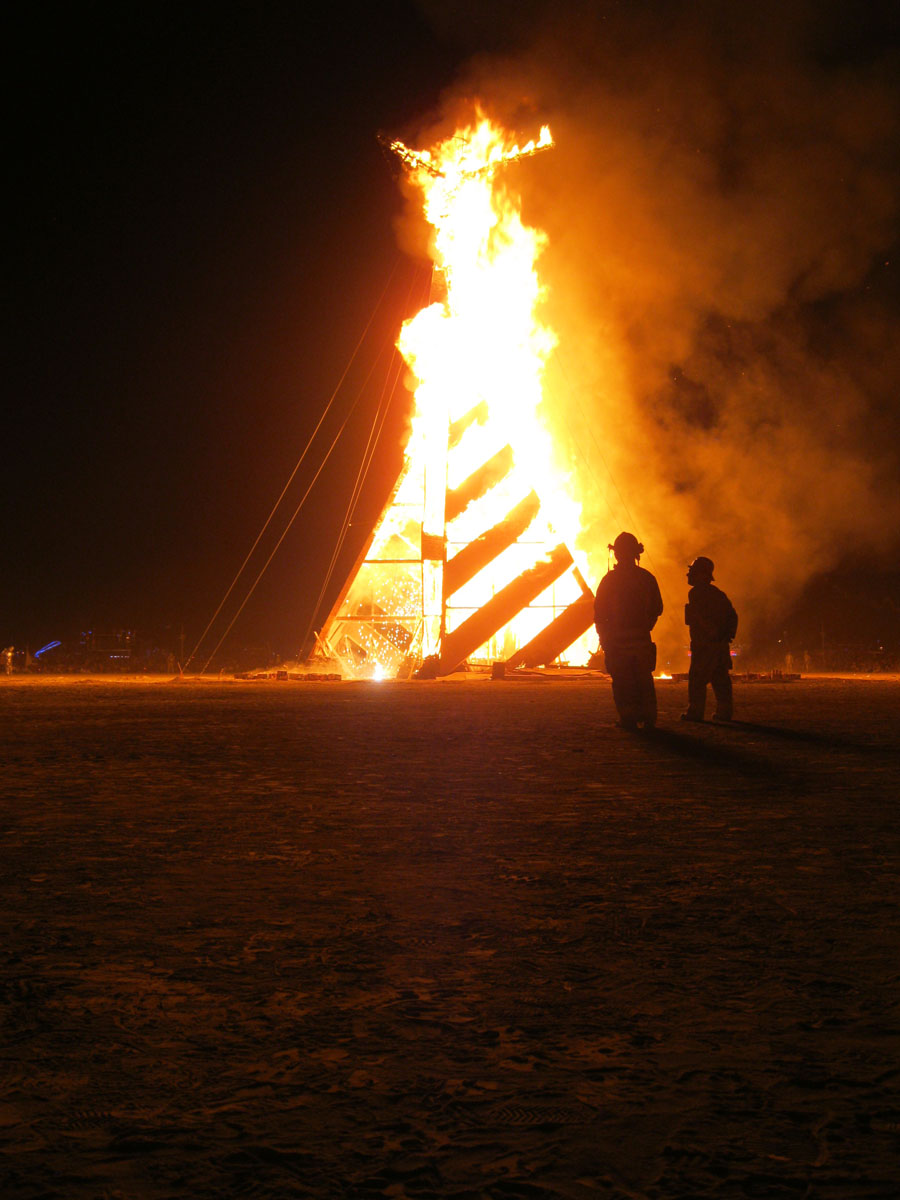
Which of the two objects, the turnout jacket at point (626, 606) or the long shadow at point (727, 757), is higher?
the turnout jacket at point (626, 606)

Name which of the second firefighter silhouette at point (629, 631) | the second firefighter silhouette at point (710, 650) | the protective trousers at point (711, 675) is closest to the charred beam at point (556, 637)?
the second firefighter silhouette at point (710, 650)

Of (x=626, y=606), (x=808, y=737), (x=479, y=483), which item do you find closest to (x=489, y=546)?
(x=479, y=483)

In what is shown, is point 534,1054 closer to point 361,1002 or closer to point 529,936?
point 361,1002

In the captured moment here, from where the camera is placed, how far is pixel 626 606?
11602 millimetres

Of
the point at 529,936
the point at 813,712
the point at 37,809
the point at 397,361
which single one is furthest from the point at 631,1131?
the point at 397,361

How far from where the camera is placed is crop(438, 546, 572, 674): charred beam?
85.3ft

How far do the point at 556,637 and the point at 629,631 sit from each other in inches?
585

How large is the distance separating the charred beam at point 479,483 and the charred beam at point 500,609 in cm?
201

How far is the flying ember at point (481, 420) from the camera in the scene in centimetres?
2569

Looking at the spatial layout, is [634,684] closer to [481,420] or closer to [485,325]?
[481,420]

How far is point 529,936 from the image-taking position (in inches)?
140

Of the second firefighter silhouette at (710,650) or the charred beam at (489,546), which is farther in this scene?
the charred beam at (489,546)

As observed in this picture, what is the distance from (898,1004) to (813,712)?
1139cm

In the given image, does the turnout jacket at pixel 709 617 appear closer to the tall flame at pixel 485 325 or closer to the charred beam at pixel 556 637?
the tall flame at pixel 485 325
